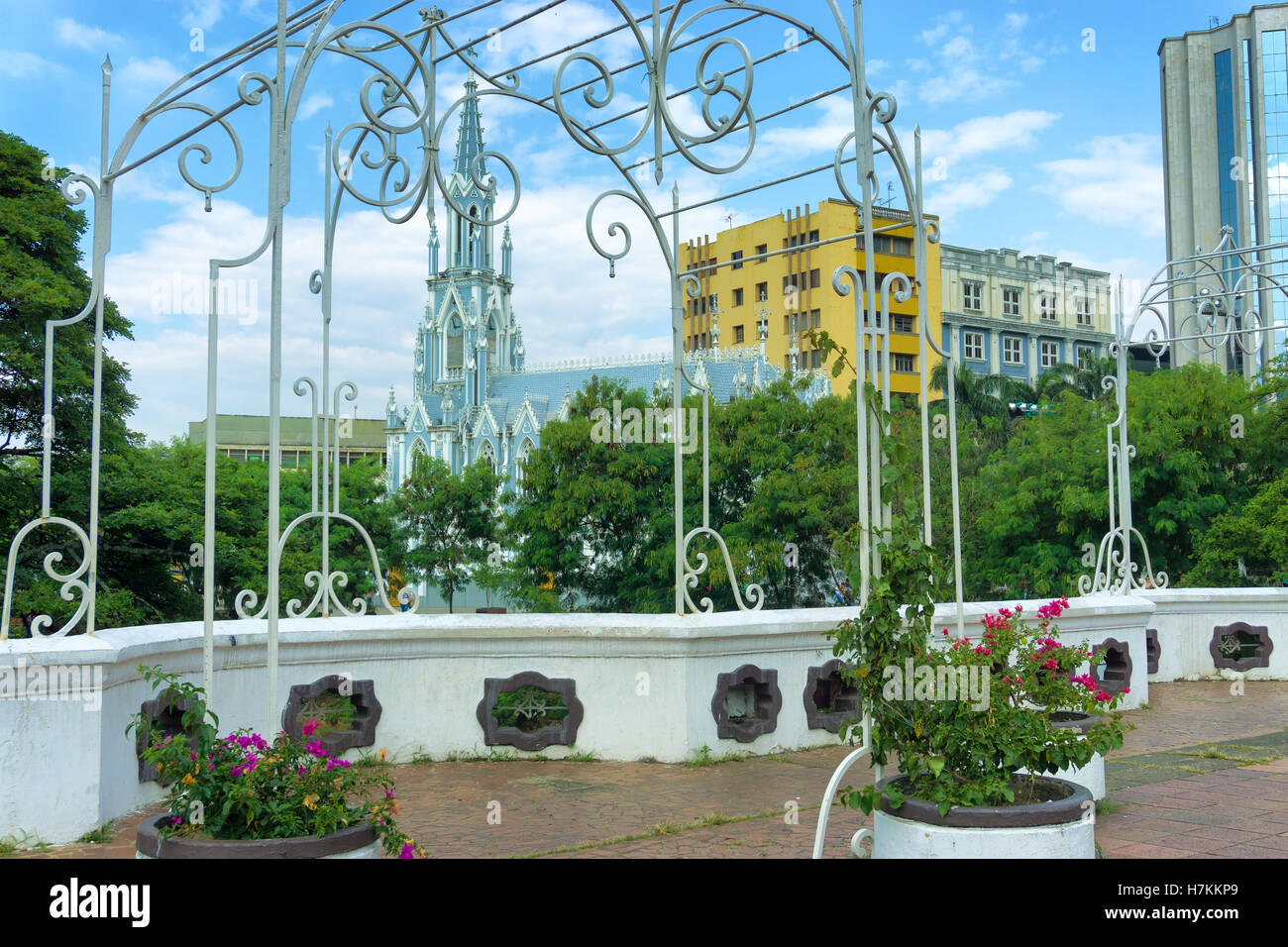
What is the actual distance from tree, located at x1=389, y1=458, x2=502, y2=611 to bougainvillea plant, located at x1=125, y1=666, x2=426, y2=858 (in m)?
36.4

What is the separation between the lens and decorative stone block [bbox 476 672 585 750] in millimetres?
8117

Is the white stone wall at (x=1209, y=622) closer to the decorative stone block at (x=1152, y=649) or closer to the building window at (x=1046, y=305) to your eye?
the decorative stone block at (x=1152, y=649)

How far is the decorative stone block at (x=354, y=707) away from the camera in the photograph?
25.1 ft

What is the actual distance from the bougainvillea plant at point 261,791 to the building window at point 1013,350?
211ft

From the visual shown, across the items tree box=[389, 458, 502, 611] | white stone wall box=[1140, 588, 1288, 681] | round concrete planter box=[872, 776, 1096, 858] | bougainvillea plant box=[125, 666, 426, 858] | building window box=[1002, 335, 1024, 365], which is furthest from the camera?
building window box=[1002, 335, 1024, 365]

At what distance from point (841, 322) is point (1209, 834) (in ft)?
168

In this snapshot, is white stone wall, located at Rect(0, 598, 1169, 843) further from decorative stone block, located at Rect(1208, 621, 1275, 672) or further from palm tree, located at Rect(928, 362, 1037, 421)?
palm tree, located at Rect(928, 362, 1037, 421)

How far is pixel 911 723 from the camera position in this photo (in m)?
4.77

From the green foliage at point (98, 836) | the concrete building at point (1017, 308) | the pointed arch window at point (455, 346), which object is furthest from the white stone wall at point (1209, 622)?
the pointed arch window at point (455, 346)

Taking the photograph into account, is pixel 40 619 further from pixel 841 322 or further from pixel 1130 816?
pixel 841 322

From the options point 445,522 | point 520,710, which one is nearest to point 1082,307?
point 445,522

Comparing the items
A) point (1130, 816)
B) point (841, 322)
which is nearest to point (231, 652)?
point (1130, 816)

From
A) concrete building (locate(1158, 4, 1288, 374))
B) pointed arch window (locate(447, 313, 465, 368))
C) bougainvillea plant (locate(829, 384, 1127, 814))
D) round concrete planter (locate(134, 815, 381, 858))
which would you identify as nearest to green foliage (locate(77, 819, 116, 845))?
round concrete planter (locate(134, 815, 381, 858))

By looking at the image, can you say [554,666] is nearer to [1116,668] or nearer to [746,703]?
[746,703]
